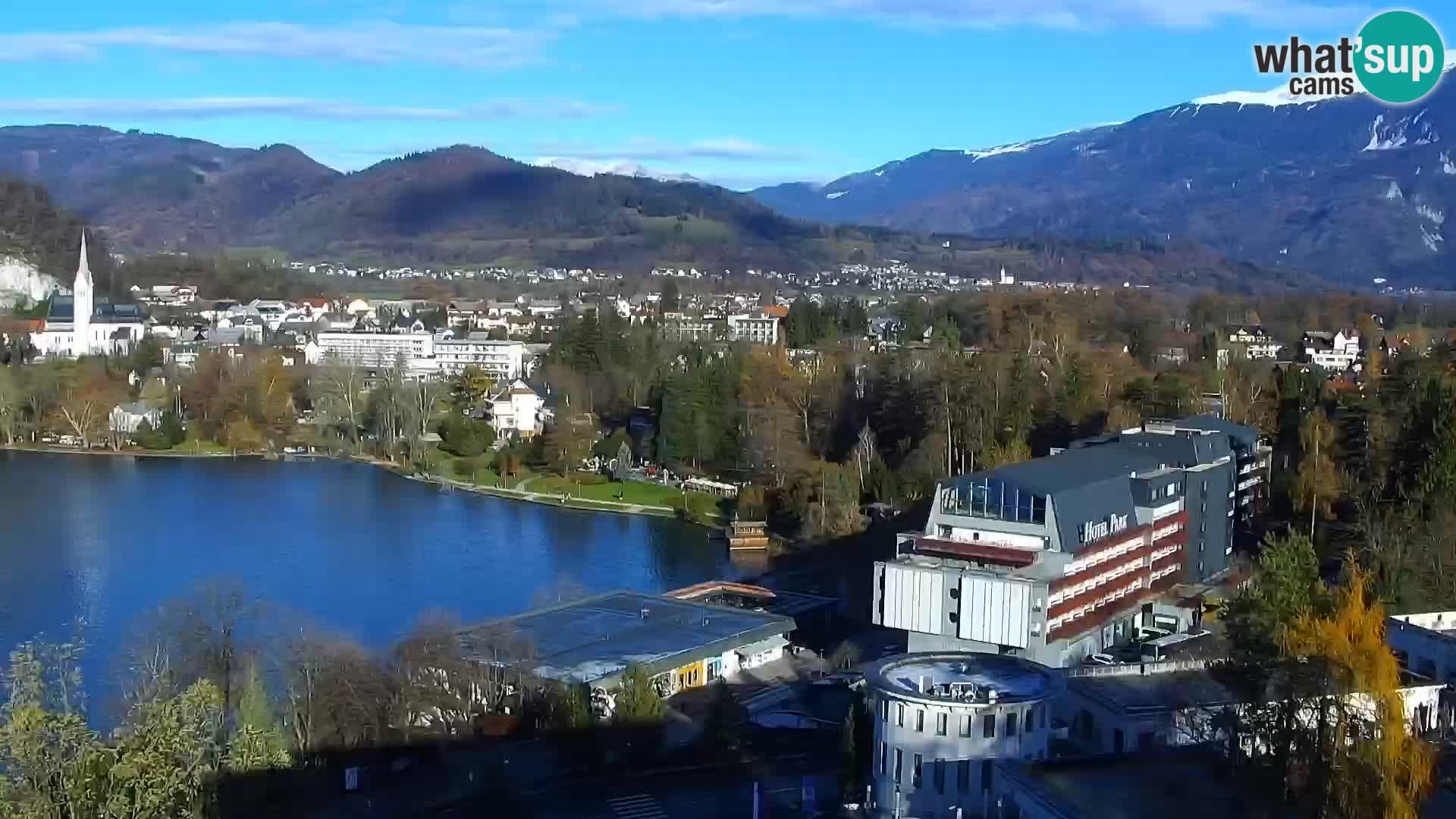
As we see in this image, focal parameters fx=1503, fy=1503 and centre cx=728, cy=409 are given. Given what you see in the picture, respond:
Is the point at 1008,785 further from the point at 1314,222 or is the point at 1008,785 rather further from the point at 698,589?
the point at 1314,222

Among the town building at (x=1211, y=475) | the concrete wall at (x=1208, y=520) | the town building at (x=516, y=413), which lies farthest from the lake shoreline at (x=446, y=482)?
the concrete wall at (x=1208, y=520)

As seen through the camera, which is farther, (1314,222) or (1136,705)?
(1314,222)

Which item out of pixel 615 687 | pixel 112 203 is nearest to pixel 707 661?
pixel 615 687

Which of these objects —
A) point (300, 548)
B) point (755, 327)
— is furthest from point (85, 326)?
point (300, 548)

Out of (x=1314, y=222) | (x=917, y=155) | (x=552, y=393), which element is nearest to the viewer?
(x=552, y=393)

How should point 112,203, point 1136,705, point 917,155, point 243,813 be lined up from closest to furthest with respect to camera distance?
point 243,813, point 1136,705, point 112,203, point 917,155

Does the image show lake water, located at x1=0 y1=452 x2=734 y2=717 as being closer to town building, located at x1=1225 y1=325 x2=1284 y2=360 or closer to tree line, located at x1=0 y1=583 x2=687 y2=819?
tree line, located at x1=0 y1=583 x2=687 y2=819
